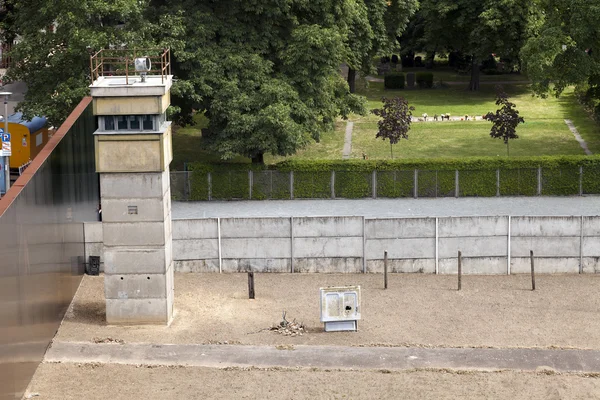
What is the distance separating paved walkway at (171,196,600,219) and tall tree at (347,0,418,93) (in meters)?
17.0

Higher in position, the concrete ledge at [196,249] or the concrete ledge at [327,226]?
the concrete ledge at [327,226]

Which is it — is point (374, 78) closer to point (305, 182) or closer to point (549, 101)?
point (549, 101)

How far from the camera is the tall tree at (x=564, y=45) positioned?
49.8 m

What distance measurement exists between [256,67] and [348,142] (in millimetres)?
12349

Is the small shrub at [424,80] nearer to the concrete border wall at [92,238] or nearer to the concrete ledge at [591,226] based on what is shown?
the concrete ledge at [591,226]

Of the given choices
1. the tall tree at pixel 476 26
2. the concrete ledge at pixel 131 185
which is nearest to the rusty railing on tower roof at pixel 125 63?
the concrete ledge at pixel 131 185

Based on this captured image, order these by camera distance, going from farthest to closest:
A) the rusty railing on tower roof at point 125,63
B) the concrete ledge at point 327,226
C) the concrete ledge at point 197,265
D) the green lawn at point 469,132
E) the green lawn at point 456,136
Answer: the green lawn at point 469,132 < the green lawn at point 456,136 < the concrete ledge at point 197,265 < the concrete ledge at point 327,226 < the rusty railing on tower roof at point 125,63

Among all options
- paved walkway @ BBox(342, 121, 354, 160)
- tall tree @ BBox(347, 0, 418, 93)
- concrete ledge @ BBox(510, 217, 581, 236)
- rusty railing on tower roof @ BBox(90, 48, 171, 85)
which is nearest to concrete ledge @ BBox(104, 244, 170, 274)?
rusty railing on tower roof @ BBox(90, 48, 171, 85)

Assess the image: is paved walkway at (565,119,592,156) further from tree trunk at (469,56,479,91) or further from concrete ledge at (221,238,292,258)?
concrete ledge at (221,238,292,258)

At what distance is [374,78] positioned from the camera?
8250 cm

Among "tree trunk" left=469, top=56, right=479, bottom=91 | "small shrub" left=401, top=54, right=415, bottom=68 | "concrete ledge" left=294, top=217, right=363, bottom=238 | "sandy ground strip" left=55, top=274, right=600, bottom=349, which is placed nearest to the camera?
"sandy ground strip" left=55, top=274, right=600, bottom=349

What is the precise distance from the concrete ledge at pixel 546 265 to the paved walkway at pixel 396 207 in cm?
808

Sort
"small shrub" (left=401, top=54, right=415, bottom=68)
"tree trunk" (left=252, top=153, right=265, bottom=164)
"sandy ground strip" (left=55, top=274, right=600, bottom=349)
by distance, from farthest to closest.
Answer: "small shrub" (left=401, top=54, right=415, bottom=68) → "tree trunk" (left=252, top=153, right=265, bottom=164) → "sandy ground strip" (left=55, top=274, right=600, bottom=349)

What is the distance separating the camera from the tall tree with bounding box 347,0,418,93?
6366 cm
